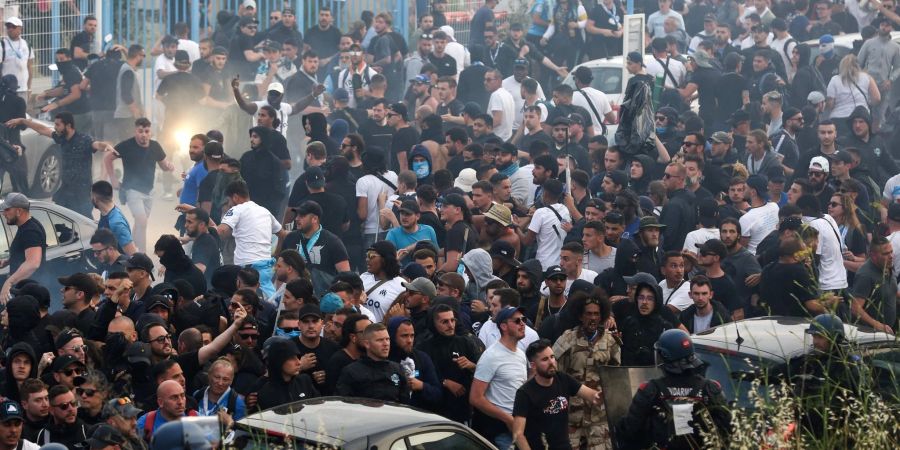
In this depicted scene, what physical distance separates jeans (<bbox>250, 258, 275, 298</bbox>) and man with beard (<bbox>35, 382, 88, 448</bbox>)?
4949 mm

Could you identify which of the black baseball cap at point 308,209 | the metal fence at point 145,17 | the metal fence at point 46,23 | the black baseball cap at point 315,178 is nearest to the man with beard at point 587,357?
the black baseball cap at point 308,209

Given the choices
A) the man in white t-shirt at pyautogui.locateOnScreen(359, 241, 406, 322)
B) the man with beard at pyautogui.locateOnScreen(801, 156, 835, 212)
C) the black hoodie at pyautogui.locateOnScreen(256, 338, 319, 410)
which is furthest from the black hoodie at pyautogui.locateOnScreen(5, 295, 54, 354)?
the man with beard at pyautogui.locateOnScreen(801, 156, 835, 212)

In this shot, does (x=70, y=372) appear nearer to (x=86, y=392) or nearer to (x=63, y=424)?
(x=86, y=392)

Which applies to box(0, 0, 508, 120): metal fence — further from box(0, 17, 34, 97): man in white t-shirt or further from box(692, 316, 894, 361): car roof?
box(692, 316, 894, 361): car roof

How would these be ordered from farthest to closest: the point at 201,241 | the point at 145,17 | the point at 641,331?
1. the point at 145,17
2. the point at 201,241
3. the point at 641,331

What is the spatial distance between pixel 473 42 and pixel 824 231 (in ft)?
41.5

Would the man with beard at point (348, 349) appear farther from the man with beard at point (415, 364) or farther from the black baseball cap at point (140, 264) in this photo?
the black baseball cap at point (140, 264)

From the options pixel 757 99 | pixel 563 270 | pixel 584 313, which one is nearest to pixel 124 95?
pixel 757 99

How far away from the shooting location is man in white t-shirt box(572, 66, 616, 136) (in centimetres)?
2056

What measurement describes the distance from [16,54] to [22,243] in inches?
300

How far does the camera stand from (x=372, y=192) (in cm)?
1539

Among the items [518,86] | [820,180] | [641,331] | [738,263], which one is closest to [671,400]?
[641,331]

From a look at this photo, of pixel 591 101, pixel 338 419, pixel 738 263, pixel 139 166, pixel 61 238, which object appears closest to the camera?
pixel 338 419

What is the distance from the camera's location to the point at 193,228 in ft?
46.3
